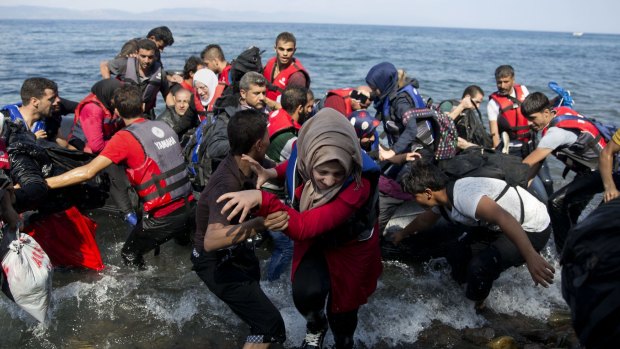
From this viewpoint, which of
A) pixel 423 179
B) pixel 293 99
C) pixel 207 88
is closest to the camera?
pixel 423 179

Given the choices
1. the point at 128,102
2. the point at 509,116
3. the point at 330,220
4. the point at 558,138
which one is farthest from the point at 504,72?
the point at 330,220

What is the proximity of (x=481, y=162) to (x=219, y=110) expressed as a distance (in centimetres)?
261

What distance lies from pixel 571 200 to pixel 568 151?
1.66 ft

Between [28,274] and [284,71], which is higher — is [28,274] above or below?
below

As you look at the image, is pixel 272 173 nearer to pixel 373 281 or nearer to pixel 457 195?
pixel 373 281

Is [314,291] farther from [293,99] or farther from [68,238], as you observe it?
[68,238]

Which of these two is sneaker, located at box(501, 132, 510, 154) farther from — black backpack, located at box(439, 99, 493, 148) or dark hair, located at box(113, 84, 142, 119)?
dark hair, located at box(113, 84, 142, 119)

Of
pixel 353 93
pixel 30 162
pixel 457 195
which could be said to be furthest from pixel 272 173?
pixel 353 93

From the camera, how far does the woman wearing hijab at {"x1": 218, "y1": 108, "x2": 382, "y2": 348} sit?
2875 millimetres

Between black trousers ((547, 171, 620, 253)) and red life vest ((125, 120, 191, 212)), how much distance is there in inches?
145

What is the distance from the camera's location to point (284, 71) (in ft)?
22.9

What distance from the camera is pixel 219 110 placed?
18.3 ft

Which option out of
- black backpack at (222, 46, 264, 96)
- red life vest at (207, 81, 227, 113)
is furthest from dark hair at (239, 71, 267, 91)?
black backpack at (222, 46, 264, 96)

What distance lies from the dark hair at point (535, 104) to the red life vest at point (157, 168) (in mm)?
3482
